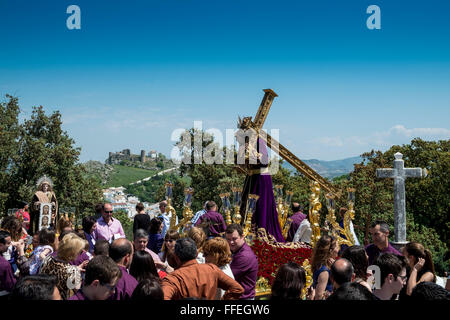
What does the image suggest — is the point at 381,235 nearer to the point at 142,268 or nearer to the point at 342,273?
the point at 342,273

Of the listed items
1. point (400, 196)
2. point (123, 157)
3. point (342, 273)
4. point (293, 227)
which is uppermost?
point (123, 157)

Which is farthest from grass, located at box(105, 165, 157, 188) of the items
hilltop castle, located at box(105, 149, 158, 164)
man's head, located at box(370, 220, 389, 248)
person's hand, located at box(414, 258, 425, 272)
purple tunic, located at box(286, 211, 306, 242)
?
person's hand, located at box(414, 258, 425, 272)

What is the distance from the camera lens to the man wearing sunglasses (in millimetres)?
8711

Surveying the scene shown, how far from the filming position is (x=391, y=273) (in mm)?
4570

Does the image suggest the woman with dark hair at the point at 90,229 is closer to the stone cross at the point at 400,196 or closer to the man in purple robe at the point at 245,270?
the man in purple robe at the point at 245,270

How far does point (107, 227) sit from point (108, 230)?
0.07 metres

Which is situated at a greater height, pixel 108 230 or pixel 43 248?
pixel 43 248

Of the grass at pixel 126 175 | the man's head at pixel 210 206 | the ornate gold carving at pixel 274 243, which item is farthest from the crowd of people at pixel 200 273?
the grass at pixel 126 175

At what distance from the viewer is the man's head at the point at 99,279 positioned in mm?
3766

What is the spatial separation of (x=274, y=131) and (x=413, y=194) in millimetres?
26119

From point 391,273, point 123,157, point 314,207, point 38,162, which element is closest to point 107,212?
point 314,207

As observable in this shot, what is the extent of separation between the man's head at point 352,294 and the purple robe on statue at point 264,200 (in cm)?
722

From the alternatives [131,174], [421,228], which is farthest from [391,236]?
[131,174]
